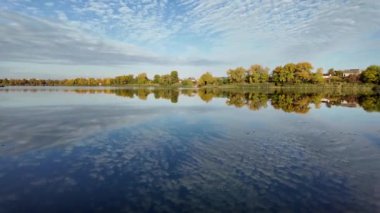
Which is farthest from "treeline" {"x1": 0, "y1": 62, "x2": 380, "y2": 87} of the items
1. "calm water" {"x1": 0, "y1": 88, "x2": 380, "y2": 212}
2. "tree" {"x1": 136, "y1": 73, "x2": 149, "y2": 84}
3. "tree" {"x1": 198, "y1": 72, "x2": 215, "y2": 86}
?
"calm water" {"x1": 0, "y1": 88, "x2": 380, "y2": 212}

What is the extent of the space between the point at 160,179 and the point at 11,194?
3.14 m

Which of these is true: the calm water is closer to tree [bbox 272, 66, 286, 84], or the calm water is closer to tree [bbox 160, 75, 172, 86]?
tree [bbox 272, 66, 286, 84]

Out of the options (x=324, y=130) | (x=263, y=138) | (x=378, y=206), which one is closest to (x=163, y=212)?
(x=378, y=206)

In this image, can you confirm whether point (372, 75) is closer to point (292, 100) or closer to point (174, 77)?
point (292, 100)

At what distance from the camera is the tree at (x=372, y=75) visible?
82.8 meters

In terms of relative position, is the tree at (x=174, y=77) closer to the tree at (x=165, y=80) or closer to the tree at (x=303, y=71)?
the tree at (x=165, y=80)

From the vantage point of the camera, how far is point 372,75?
82.8 meters

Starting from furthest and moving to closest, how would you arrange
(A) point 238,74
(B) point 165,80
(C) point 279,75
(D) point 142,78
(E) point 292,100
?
(D) point 142,78 < (B) point 165,80 < (A) point 238,74 < (C) point 279,75 < (E) point 292,100

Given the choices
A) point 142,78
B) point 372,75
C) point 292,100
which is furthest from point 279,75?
point 142,78

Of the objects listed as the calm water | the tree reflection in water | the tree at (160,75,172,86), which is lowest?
the calm water

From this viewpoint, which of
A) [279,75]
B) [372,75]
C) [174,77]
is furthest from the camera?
[174,77]

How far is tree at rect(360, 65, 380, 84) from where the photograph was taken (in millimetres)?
82812

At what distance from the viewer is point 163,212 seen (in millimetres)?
5078

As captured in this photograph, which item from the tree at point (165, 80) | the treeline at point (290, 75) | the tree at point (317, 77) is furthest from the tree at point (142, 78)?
the tree at point (317, 77)
